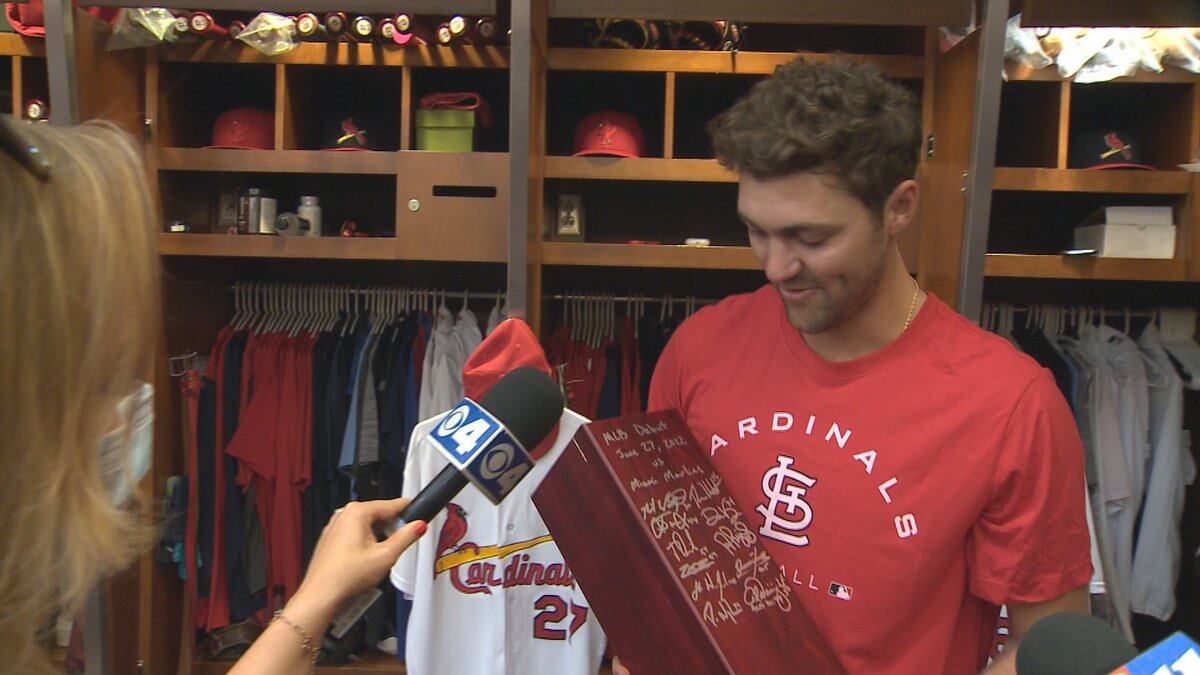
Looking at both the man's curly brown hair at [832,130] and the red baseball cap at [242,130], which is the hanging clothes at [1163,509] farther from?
the red baseball cap at [242,130]

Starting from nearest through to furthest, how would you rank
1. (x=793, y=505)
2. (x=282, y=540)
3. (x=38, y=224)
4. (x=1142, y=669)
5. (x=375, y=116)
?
(x=1142, y=669), (x=38, y=224), (x=793, y=505), (x=282, y=540), (x=375, y=116)

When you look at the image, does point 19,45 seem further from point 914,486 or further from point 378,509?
point 914,486

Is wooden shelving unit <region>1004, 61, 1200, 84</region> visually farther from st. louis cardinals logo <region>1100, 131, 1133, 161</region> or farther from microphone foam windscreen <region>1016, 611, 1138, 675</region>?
microphone foam windscreen <region>1016, 611, 1138, 675</region>

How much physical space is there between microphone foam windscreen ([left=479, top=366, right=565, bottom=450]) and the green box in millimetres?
1318

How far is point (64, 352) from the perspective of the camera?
71 cm

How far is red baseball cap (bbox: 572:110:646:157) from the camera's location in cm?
222

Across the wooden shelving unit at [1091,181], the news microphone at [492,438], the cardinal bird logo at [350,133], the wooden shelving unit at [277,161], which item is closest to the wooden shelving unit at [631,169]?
the wooden shelving unit at [277,161]

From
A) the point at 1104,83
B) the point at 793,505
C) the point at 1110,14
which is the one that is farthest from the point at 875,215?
the point at 1104,83

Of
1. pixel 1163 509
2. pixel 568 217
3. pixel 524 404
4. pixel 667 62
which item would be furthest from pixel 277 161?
pixel 1163 509

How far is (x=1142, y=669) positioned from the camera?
0.52 m

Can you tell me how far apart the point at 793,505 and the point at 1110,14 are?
1.54 meters

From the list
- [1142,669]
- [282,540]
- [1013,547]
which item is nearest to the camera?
[1142,669]

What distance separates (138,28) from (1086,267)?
2.59 meters

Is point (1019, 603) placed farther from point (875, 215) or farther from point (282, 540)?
point (282, 540)
